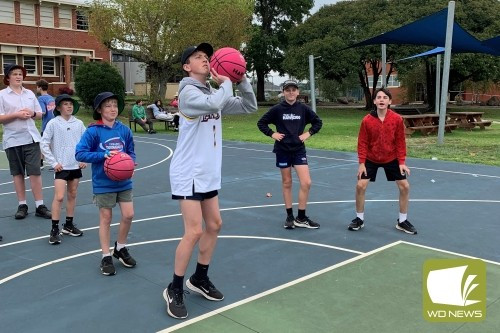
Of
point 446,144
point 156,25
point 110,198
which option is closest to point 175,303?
point 110,198

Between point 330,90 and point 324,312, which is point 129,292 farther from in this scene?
point 330,90

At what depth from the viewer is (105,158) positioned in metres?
4.62

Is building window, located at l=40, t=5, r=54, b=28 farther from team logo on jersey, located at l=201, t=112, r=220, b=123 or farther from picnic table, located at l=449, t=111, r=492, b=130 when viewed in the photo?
team logo on jersey, located at l=201, t=112, r=220, b=123

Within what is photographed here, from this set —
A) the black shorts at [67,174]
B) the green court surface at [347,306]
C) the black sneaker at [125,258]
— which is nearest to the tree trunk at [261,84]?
the black shorts at [67,174]

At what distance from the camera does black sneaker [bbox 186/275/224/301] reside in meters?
4.11

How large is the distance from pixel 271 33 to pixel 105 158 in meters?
44.1

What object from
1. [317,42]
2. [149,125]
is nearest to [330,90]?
[317,42]

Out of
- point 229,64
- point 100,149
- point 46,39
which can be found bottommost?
point 100,149

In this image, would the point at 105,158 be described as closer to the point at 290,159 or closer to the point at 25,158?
the point at 290,159

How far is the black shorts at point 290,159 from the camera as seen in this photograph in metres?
6.41

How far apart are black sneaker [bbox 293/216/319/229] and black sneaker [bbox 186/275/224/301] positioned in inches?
94.3

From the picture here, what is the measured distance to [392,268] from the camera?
4809 mm

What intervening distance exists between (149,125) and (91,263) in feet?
55.4

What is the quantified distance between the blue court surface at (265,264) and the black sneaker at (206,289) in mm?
56
